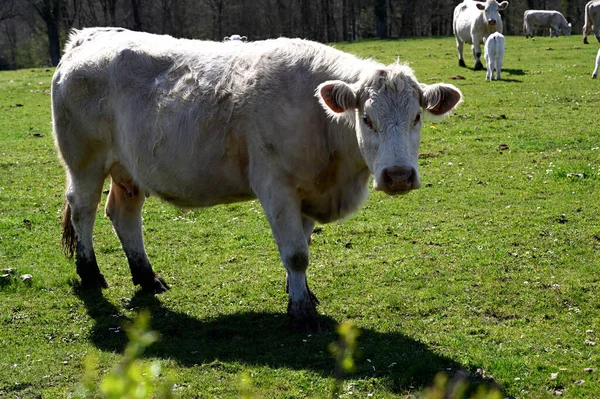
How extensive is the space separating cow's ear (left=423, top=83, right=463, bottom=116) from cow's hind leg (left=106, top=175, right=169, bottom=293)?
3.77m

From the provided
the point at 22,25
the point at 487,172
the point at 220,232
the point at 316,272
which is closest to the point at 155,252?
the point at 220,232

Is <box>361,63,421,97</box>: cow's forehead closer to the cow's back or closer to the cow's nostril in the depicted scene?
the cow's back

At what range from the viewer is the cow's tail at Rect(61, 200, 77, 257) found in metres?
8.98

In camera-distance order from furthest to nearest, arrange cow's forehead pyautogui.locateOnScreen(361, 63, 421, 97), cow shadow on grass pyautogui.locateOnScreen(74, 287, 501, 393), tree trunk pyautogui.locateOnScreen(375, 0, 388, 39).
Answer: tree trunk pyautogui.locateOnScreen(375, 0, 388, 39) < cow's forehead pyautogui.locateOnScreen(361, 63, 421, 97) < cow shadow on grass pyautogui.locateOnScreen(74, 287, 501, 393)

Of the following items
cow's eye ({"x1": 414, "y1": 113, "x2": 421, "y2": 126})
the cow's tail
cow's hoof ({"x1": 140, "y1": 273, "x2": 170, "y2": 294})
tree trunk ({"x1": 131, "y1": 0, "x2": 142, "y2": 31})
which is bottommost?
cow's hoof ({"x1": 140, "y1": 273, "x2": 170, "y2": 294})

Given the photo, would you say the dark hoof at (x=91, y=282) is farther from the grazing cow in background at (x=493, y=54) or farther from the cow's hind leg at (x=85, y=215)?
the grazing cow in background at (x=493, y=54)

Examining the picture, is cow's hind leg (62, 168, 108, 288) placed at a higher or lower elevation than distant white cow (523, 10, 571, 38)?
lower

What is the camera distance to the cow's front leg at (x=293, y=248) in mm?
7188

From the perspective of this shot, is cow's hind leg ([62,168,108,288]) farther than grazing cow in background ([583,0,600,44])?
No

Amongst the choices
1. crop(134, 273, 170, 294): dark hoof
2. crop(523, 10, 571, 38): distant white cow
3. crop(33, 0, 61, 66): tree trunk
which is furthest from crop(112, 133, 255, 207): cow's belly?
crop(33, 0, 61, 66): tree trunk

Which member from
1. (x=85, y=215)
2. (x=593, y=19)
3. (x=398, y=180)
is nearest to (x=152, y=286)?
(x=85, y=215)

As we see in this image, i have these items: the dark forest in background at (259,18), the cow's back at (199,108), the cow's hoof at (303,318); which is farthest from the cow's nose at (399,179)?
the dark forest in background at (259,18)

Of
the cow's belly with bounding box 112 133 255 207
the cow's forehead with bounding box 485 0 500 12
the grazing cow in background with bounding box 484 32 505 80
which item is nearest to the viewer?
the cow's belly with bounding box 112 133 255 207

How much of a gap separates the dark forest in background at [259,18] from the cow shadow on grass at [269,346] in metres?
51.7
